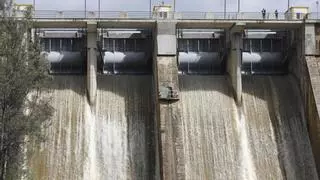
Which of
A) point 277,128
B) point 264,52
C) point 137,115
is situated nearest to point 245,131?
point 277,128

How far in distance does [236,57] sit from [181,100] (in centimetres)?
388

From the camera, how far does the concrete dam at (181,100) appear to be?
29.8m

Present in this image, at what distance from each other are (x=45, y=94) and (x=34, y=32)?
3.59 m

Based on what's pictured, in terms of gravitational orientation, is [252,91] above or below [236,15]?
below

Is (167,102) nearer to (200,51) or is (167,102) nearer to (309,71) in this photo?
(200,51)

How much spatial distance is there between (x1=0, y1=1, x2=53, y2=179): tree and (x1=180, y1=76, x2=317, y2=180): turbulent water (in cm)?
950

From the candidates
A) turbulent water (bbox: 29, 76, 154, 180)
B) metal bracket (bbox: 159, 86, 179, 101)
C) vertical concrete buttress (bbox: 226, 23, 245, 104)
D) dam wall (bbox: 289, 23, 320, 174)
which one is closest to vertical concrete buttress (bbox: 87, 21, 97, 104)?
turbulent water (bbox: 29, 76, 154, 180)

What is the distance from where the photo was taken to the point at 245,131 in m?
31.7

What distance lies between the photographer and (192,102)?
32.5m

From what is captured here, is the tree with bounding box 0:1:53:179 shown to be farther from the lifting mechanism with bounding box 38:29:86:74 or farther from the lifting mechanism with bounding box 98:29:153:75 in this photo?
the lifting mechanism with bounding box 98:29:153:75

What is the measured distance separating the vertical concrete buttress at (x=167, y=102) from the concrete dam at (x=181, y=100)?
0.17 feet

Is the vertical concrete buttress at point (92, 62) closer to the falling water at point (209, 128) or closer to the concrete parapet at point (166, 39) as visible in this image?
the concrete parapet at point (166, 39)

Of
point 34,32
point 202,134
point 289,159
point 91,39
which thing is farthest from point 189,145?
point 34,32

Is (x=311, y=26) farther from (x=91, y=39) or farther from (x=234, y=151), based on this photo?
(x=91, y=39)
